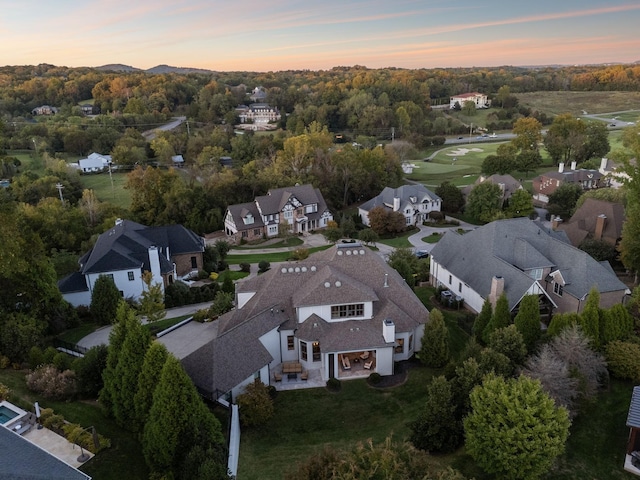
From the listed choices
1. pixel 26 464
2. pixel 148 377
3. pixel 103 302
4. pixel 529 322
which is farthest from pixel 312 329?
pixel 103 302

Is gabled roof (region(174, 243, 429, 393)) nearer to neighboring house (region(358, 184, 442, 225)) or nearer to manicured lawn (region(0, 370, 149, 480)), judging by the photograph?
manicured lawn (region(0, 370, 149, 480))

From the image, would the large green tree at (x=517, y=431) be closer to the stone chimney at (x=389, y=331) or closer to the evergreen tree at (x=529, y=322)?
the stone chimney at (x=389, y=331)

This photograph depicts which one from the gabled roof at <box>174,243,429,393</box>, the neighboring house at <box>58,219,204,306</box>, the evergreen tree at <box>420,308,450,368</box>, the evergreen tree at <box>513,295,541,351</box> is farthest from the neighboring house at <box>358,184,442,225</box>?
the evergreen tree at <box>420,308,450,368</box>

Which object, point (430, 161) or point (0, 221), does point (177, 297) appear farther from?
point (430, 161)

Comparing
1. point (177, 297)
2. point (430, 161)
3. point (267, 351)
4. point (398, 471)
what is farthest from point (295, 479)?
point (430, 161)

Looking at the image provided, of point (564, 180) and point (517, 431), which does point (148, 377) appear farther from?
point (564, 180)
